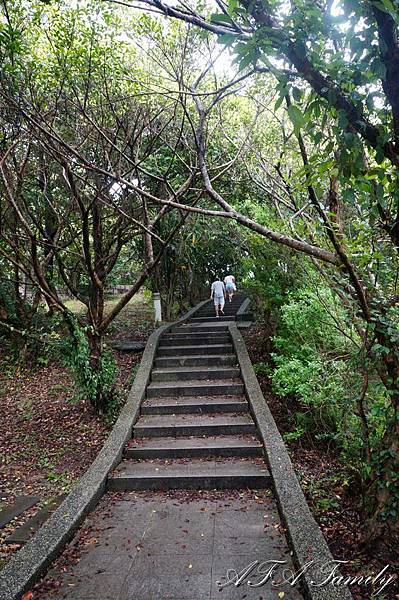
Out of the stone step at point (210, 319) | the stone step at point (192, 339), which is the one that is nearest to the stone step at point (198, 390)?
the stone step at point (192, 339)

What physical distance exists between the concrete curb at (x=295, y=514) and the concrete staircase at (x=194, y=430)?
0.23 metres

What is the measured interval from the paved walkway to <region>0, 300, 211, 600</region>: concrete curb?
0.13 m

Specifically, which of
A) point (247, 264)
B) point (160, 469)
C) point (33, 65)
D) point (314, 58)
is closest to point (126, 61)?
point (33, 65)

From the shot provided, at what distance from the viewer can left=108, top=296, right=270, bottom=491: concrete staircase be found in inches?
193

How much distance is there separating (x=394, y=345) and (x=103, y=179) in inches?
210

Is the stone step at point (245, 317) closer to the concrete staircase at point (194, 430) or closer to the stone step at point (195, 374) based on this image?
the concrete staircase at point (194, 430)

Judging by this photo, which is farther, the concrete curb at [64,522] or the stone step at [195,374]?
the stone step at [195,374]

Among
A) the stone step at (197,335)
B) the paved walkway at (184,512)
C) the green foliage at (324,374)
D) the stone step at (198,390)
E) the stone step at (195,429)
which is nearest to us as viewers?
the paved walkway at (184,512)

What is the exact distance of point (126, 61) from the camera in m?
7.20

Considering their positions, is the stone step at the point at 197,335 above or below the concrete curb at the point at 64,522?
above

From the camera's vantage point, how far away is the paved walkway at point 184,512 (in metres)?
3.23

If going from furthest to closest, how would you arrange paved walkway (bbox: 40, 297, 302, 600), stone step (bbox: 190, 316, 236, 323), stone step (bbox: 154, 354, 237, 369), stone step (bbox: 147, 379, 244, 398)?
1. stone step (bbox: 190, 316, 236, 323)
2. stone step (bbox: 154, 354, 237, 369)
3. stone step (bbox: 147, 379, 244, 398)
4. paved walkway (bbox: 40, 297, 302, 600)

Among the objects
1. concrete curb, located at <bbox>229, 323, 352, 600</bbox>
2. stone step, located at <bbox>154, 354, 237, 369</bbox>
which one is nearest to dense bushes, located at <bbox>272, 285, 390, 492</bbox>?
concrete curb, located at <bbox>229, 323, 352, 600</bbox>

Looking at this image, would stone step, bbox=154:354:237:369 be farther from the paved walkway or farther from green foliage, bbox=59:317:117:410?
Answer: green foliage, bbox=59:317:117:410
